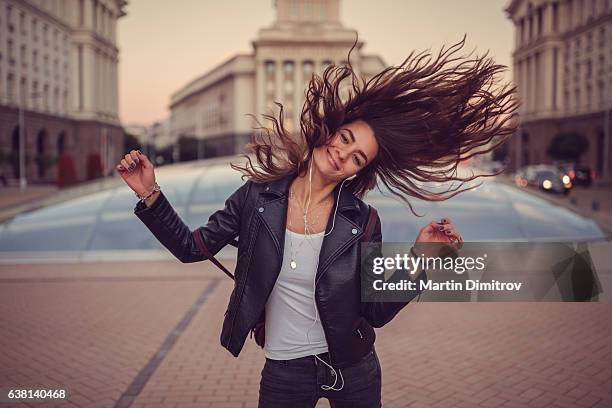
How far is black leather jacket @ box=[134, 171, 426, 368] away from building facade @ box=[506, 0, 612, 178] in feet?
168

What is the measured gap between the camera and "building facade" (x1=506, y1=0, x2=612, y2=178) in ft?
167

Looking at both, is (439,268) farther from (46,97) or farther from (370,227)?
(46,97)

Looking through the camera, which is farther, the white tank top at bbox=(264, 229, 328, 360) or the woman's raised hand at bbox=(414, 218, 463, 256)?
the white tank top at bbox=(264, 229, 328, 360)

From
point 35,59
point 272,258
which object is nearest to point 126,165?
point 272,258

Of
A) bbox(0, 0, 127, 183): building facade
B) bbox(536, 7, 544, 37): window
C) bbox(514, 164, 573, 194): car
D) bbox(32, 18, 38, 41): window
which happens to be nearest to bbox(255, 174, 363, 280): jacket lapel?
bbox(514, 164, 573, 194): car

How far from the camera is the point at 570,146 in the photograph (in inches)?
2104

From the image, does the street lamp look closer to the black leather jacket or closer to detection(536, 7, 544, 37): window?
the black leather jacket

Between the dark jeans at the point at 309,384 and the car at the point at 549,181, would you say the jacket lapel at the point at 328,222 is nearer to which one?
the dark jeans at the point at 309,384

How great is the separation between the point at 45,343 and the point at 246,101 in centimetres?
9374

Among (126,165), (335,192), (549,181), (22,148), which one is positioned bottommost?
(549,181)

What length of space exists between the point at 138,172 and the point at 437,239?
119cm

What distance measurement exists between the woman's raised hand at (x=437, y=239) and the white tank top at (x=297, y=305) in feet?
1.40

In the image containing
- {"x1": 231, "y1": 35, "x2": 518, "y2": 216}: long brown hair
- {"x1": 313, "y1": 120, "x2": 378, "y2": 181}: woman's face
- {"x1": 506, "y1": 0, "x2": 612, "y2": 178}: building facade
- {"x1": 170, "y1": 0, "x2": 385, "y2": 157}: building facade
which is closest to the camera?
{"x1": 313, "y1": 120, "x2": 378, "y2": 181}: woman's face

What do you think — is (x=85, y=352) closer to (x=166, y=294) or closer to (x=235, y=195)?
(x=166, y=294)
